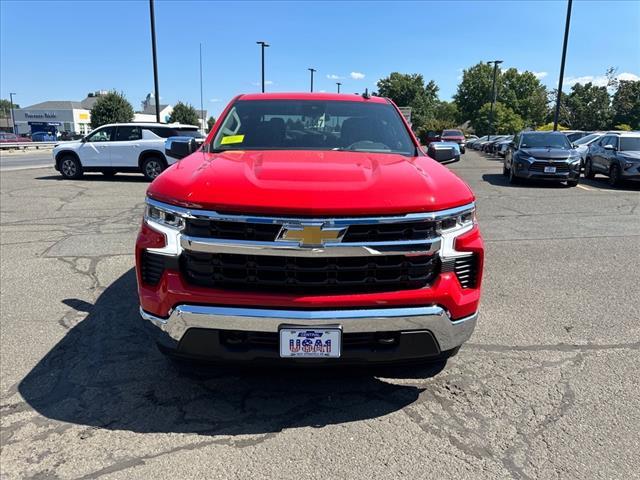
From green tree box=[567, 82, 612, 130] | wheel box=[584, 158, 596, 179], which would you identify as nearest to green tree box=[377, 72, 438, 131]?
green tree box=[567, 82, 612, 130]

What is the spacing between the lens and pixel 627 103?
56.4 metres

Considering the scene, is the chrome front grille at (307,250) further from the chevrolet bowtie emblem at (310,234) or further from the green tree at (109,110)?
the green tree at (109,110)

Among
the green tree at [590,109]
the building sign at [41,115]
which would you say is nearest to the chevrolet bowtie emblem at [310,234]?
the green tree at [590,109]

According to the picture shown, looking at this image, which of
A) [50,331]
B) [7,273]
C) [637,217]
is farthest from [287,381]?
[637,217]

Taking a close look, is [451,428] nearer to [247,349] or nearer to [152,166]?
[247,349]

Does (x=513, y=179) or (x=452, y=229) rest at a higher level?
(x=452, y=229)

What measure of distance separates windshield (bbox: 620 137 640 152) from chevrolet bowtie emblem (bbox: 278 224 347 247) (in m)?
15.3

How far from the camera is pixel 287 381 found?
3.32 metres

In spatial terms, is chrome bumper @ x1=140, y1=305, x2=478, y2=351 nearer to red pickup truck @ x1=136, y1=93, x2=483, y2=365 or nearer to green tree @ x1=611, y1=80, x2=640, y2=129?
red pickup truck @ x1=136, y1=93, x2=483, y2=365

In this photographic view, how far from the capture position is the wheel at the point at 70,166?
15.6 m

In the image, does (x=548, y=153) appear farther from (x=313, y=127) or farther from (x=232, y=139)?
(x=232, y=139)

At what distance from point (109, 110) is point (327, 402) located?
5030 cm

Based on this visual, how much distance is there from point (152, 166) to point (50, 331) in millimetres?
11673

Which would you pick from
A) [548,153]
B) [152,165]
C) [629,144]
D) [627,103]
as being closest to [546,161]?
[548,153]
